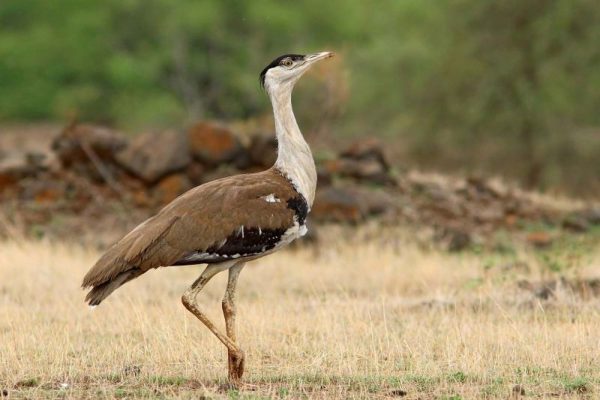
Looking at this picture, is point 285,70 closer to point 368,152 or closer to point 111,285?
point 111,285

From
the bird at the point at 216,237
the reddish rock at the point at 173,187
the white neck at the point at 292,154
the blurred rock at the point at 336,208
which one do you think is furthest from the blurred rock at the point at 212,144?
the bird at the point at 216,237

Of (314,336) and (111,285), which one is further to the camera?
(314,336)

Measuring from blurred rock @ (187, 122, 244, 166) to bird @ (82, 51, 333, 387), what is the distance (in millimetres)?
8995

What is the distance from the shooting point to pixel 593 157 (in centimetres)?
2648

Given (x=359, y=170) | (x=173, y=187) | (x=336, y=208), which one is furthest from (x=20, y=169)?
(x=359, y=170)

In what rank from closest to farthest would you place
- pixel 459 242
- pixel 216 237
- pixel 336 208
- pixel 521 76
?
pixel 216 237 < pixel 459 242 < pixel 336 208 < pixel 521 76

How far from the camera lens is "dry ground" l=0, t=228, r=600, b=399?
21.5ft

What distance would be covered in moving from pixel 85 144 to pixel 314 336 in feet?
28.9

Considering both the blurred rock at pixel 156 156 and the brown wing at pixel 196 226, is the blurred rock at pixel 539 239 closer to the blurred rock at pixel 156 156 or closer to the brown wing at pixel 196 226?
the blurred rock at pixel 156 156

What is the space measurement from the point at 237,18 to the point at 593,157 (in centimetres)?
1391

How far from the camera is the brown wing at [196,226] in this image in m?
6.59

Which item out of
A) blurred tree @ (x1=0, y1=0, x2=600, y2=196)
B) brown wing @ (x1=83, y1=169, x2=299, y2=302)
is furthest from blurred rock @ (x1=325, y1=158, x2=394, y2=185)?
brown wing @ (x1=83, y1=169, x2=299, y2=302)

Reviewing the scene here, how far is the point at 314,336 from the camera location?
8.31 metres

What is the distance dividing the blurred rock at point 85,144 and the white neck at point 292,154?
9414 millimetres
